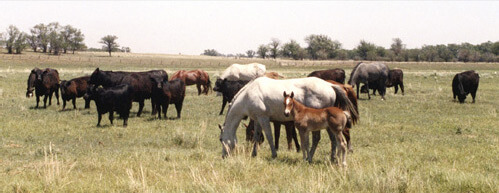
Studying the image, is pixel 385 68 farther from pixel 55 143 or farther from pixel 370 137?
pixel 55 143

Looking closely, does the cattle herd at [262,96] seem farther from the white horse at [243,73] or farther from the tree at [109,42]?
the tree at [109,42]

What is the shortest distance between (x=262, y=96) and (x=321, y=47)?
13760 centimetres

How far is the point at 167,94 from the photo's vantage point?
16.0 m

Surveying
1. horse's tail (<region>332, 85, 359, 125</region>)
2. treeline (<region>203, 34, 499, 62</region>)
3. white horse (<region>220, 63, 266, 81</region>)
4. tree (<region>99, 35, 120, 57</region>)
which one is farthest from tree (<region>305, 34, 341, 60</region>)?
horse's tail (<region>332, 85, 359, 125</region>)

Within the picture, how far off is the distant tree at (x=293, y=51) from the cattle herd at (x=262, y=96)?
115 meters

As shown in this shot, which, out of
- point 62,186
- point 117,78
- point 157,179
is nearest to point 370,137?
point 157,179

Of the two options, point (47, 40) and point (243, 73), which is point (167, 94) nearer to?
point (243, 73)

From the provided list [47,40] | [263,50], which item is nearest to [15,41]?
[47,40]

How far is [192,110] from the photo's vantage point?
18297 mm

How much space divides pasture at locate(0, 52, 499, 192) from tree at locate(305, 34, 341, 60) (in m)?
124

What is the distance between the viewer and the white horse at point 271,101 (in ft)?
29.3

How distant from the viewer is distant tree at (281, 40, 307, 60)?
464ft

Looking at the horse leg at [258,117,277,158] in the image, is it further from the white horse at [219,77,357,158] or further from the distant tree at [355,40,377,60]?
the distant tree at [355,40,377,60]

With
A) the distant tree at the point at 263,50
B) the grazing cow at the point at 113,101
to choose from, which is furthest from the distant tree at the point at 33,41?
the grazing cow at the point at 113,101
